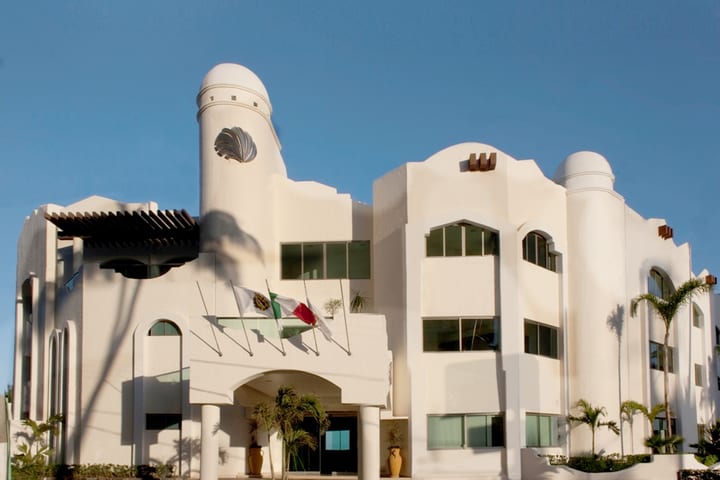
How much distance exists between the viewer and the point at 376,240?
35.1m

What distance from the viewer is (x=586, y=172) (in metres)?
36.8

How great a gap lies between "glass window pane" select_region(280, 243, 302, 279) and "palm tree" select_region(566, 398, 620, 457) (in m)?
11.8

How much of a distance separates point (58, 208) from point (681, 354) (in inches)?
1104

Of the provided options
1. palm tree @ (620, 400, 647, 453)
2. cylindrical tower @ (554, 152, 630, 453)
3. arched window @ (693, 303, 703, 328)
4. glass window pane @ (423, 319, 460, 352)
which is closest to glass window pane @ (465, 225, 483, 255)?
glass window pane @ (423, 319, 460, 352)

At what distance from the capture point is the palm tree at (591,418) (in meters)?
33.9

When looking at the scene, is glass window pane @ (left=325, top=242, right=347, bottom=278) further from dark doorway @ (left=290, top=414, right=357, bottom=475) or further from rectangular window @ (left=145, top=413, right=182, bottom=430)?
rectangular window @ (left=145, top=413, right=182, bottom=430)

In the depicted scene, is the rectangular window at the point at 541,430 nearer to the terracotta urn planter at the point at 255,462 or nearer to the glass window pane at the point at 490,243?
the glass window pane at the point at 490,243

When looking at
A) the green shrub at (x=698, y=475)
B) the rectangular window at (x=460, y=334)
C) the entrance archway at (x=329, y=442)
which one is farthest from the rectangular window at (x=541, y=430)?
the entrance archway at (x=329, y=442)

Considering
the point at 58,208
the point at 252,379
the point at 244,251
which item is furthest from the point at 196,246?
the point at 252,379

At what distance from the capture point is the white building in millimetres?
31328

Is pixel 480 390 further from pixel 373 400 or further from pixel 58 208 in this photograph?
pixel 58 208

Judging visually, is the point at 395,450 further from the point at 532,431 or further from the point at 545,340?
the point at 545,340

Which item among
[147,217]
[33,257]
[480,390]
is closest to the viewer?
[480,390]

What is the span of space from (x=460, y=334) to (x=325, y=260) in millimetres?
6532
